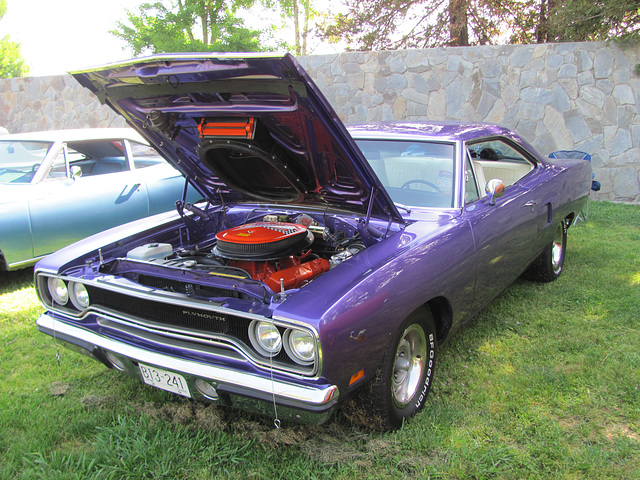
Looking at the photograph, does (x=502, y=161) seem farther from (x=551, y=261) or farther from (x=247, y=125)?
(x=247, y=125)

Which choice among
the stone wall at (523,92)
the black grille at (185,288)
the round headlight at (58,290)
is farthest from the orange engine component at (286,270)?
the stone wall at (523,92)

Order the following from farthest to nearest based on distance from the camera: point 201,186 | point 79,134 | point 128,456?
1. point 79,134
2. point 201,186
3. point 128,456

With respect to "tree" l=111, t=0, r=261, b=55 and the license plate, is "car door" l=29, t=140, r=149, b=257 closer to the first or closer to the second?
the license plate

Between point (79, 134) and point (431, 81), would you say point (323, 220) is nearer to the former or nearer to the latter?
point (79, 134)

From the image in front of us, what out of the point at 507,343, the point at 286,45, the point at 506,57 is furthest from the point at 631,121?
the point at 286,45

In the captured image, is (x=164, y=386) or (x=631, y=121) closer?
(x=164, y=386)

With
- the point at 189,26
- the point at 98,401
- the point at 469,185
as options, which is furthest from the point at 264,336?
the point at 189,26

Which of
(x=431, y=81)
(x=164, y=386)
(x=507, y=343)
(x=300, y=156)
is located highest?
(x=431, y=81)

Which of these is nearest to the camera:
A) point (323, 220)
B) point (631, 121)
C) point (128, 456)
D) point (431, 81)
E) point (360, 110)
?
point (128, 456)

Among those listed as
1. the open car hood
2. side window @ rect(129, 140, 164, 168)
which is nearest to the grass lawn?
the open car hood

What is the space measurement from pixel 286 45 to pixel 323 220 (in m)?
16.3

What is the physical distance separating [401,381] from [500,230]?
4.15 ft

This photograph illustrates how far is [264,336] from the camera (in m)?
2.06

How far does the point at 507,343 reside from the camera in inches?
130
